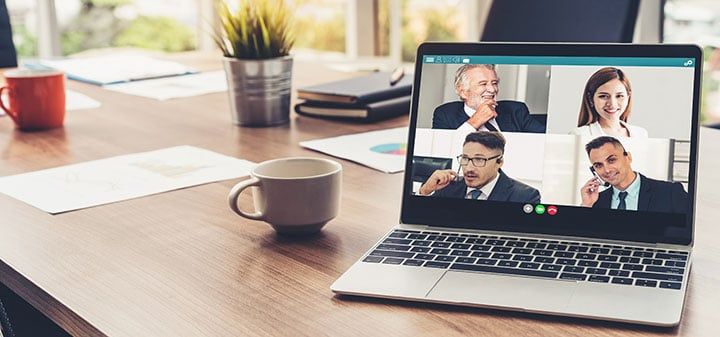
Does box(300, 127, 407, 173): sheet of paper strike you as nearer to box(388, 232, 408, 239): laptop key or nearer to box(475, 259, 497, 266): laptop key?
box(388, 232, 408, 239): laptop key

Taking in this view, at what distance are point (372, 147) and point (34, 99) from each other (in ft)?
2.12

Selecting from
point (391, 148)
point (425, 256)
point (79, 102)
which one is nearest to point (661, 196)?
point (425, 256)

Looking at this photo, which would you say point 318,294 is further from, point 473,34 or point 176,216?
point 473,34

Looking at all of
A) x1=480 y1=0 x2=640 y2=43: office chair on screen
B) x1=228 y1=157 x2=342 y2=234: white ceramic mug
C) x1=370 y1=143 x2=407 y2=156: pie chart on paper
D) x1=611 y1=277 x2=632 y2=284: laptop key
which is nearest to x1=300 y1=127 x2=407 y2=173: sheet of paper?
x1=370 y1=143 x2=407 y2=156: pie chart on paper

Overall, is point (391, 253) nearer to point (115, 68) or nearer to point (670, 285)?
point (670, 285)

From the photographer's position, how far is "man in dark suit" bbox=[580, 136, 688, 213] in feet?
2.83

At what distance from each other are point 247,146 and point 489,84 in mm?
580

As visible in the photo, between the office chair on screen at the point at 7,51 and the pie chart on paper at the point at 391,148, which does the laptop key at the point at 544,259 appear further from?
the office chair on screen at the point at 7,51

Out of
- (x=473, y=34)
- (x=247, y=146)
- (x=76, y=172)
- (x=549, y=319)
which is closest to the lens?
(x=549, y=319)

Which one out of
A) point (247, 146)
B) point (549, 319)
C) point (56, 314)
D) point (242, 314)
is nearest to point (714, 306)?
point (549, 319)

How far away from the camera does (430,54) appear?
993 millimetres

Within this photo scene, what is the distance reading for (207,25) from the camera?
3967 millimetres

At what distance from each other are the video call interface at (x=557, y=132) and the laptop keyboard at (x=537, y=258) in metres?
0.05

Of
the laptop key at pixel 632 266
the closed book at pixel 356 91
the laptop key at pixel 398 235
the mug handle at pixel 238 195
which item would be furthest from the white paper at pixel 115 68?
the laptop key at pixel 632 266
